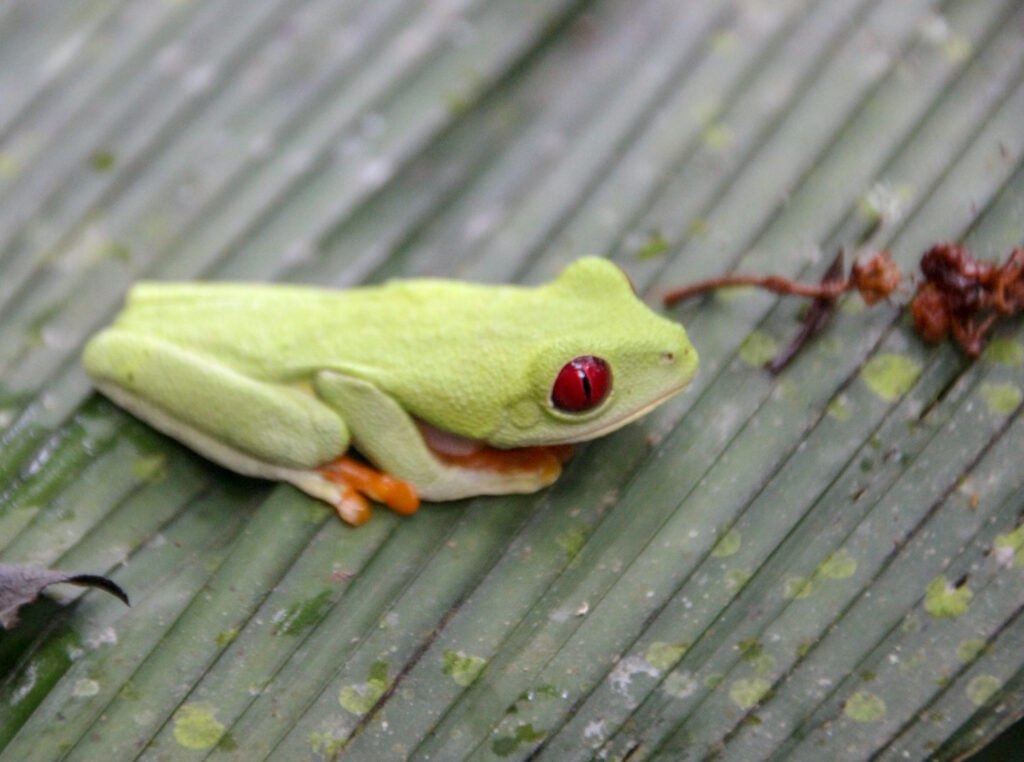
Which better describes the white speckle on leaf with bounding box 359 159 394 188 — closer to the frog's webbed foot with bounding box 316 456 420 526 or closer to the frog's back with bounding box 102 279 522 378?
the frog's back with bounding box 102 279 522 378

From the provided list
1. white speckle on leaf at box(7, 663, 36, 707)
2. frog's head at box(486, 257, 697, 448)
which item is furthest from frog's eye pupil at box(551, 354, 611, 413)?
white speckle on leaf at box(7, 663, 36, 707)

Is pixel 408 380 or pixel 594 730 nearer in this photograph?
pixel 594 730

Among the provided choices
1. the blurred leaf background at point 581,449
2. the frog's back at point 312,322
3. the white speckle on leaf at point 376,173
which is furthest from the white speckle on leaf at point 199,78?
the frog's back at point 312,322

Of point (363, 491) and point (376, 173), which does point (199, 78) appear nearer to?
point (376, 173)

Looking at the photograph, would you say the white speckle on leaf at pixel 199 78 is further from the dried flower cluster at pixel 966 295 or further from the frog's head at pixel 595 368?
the dried flower cluster at pixel 966 295

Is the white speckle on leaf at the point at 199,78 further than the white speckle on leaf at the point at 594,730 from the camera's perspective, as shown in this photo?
Yes

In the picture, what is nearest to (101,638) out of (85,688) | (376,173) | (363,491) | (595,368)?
(85,688)

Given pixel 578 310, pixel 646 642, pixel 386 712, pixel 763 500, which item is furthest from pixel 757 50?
pixel 386 712
